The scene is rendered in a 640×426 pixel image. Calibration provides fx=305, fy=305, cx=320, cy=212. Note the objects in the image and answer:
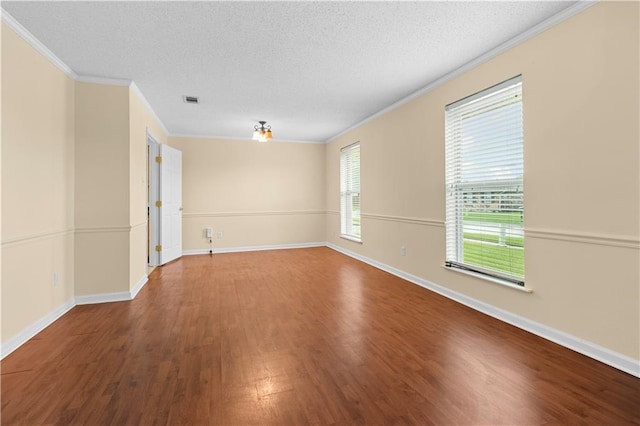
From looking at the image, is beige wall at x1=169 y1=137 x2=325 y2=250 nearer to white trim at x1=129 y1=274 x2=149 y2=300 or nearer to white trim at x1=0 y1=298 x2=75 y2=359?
white trim at x1=129 y1=274 x2=149 y2=300

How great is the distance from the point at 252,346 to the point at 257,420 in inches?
33.4

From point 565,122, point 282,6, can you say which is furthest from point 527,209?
point 282,6

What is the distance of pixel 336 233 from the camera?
684 cm

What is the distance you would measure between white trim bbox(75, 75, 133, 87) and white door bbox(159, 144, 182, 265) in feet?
6.14

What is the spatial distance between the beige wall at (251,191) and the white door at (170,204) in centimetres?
45

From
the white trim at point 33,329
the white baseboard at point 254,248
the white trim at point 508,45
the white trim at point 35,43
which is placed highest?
the white trim at point 508,45

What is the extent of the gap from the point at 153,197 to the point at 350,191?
365 centimetres

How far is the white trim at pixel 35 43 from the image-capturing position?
90.4 inches

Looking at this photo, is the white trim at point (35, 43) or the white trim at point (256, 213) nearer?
the white trim at point (35, 43)

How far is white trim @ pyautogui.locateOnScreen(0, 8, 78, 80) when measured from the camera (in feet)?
7.53

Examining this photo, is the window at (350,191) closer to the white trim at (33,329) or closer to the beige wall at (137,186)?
the beige wall at (137,186)

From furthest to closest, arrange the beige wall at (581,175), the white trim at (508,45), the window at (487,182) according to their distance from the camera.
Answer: the window at (487,182) → the white trim at (508,45) → the beige wall at (581,175)

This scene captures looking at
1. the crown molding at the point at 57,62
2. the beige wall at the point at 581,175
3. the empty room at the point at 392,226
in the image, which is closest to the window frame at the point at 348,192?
the empty room at the point at 392,226

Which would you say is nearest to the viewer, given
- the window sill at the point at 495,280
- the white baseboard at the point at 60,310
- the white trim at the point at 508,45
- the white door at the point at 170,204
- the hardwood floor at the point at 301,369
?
the hardwood floor at the point at 301,369
